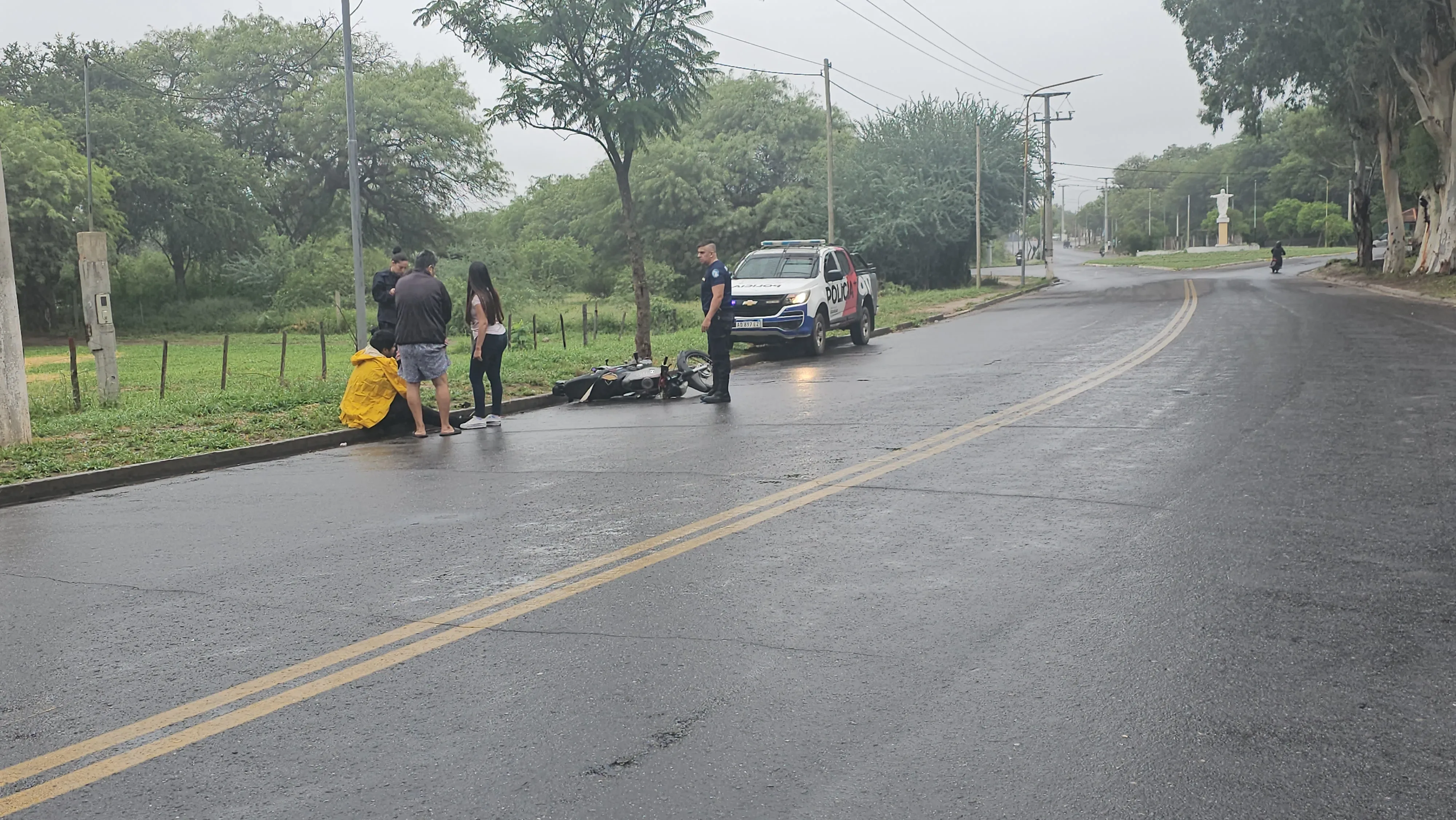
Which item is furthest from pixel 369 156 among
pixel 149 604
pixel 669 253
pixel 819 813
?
pixel 819 813

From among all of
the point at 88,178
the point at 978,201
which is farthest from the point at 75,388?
the point at 978,201

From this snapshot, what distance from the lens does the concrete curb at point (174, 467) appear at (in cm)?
1014

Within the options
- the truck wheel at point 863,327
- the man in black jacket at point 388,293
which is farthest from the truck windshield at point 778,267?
the man in black jacket at point 388,293

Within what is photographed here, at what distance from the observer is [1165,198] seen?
159 meters

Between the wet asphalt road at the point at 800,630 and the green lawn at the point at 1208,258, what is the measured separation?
6690 cm

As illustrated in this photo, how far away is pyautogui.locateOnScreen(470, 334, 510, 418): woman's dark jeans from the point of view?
45.1ft

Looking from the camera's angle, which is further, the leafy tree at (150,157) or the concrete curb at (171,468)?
the leafy tree at (150,157)

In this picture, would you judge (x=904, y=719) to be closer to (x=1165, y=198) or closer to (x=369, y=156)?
(x=369, y=156)

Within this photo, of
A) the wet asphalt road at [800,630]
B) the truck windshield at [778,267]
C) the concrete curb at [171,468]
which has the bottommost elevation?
the wet asphalt road at [800,630]

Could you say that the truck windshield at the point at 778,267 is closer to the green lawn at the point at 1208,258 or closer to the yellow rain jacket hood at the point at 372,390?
the yellow rain jacket hood at the point at 372,390

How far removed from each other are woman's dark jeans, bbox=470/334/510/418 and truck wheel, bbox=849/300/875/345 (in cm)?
1141

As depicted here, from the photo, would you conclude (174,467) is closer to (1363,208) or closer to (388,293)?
(388,293)

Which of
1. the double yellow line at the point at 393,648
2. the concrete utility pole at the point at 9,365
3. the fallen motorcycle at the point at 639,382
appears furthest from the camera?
the fallen motorcycle at the point at 639,382

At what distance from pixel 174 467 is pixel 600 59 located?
1277cm
